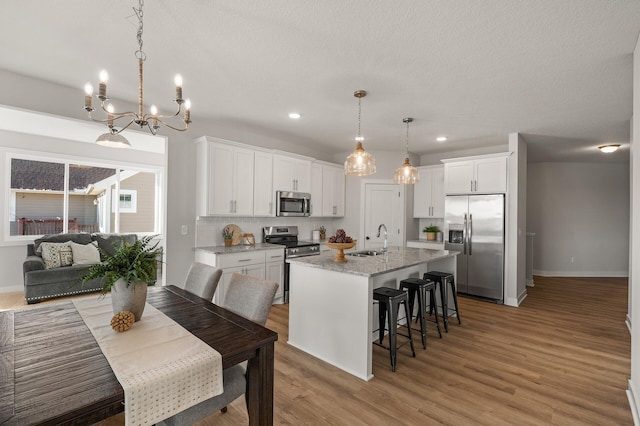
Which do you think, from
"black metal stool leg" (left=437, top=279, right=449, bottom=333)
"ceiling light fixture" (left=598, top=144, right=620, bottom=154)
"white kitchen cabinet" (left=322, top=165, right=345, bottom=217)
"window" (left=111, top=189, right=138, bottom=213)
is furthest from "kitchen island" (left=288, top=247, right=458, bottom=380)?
Answer: "window" (left=111, top=189, right=138, bottom=213)

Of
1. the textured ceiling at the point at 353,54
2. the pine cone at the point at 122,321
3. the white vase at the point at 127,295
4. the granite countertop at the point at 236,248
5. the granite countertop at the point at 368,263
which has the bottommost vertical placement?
the pine cone at the point at 122,321

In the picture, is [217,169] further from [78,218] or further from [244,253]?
[78,218]

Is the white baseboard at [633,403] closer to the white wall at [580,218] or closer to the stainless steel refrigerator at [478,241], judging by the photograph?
the stainless steel refrigerator at [478,241]

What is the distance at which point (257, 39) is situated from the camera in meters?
2.27

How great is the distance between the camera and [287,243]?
207 inches

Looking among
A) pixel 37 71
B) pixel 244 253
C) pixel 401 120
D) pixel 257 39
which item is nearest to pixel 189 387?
pixel 257 39

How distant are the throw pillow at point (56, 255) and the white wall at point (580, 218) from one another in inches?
373

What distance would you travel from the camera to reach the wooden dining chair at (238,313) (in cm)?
146

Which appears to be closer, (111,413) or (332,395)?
(111,413)

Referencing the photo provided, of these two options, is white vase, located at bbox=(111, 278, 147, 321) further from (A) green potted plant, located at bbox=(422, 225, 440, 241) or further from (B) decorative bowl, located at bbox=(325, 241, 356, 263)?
(A) green potted plant, located at bbox=(422, 225, 440, 241)

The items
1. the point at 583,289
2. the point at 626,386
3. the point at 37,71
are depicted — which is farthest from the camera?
the point at 583,289

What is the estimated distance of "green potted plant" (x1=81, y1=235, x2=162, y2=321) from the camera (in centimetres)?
157

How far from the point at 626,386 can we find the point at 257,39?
13.1ft

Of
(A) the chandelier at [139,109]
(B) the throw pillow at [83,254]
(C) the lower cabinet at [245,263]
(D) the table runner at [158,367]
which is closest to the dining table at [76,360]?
(D) the table runner at [158,367]
